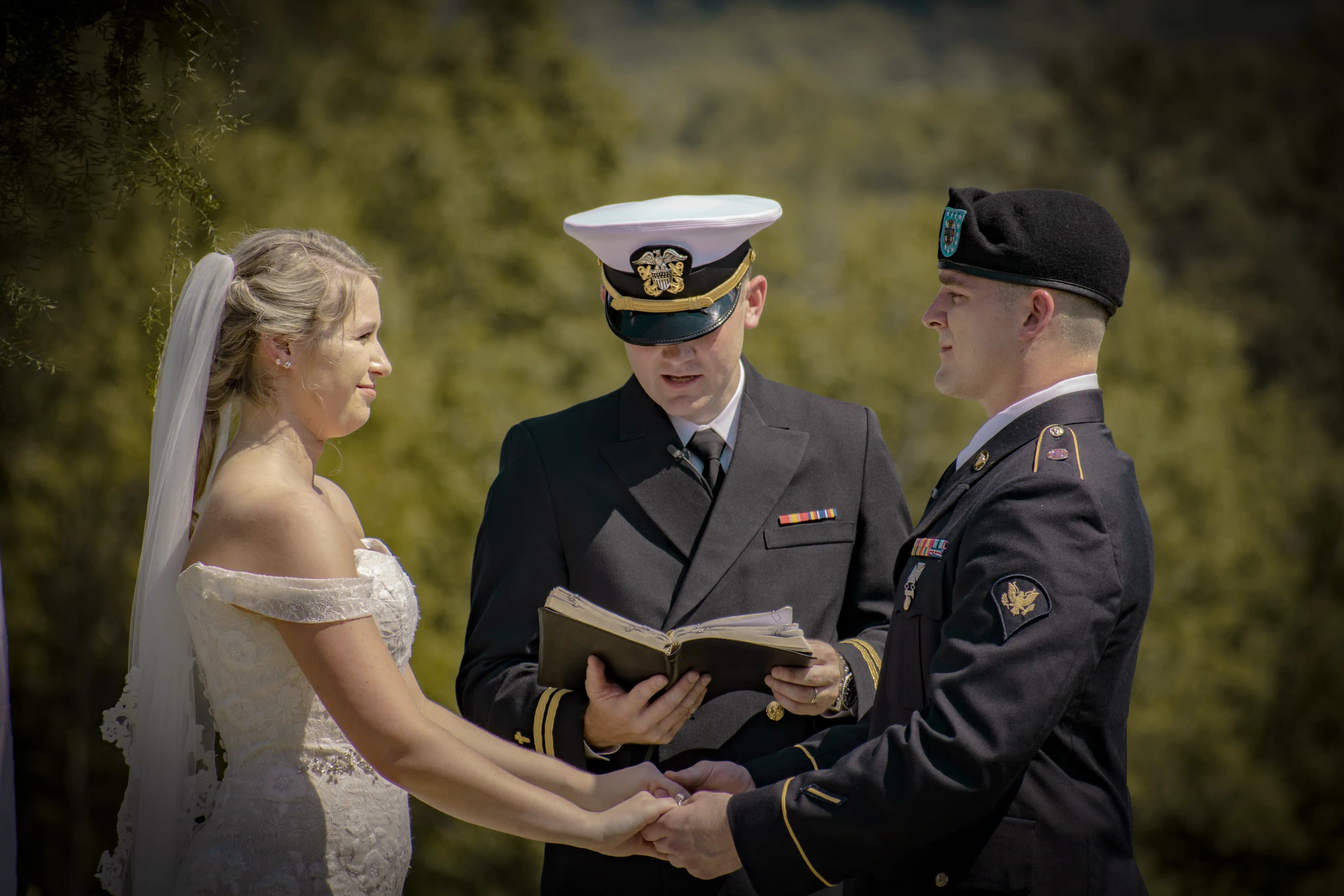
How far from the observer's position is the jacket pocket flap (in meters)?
3.42

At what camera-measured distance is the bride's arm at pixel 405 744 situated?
283 cm

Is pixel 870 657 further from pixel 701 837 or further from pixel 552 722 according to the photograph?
pixel 552 722

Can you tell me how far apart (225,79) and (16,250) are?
0.75 m

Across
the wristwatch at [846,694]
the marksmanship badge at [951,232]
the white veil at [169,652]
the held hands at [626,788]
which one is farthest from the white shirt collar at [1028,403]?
the white veil at [169,652]

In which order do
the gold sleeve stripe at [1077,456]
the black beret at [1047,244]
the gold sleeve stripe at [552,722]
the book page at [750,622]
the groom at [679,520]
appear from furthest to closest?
the groom at [679,520]
the gold sleeve stripe at [552,722]
the book page at [750,622]
the black beret at [1047,244]
the gold sleeve stripe at [1077,456]

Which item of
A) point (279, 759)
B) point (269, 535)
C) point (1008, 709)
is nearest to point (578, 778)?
point (279, 759)

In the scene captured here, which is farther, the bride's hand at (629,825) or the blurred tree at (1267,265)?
the blurred tree at (1267,265)

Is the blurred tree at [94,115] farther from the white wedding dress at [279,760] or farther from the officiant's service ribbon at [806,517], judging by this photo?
the officiant's service ribbon at [806,517]

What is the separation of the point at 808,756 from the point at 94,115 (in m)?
2.57

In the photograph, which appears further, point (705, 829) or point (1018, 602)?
point (705, 829)

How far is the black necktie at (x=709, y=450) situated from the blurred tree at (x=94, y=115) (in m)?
1.47

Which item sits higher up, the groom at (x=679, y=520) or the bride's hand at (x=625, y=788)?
the groom at (x=679, y=520)

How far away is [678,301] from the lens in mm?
3393

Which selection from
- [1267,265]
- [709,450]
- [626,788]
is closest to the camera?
[626,788]
